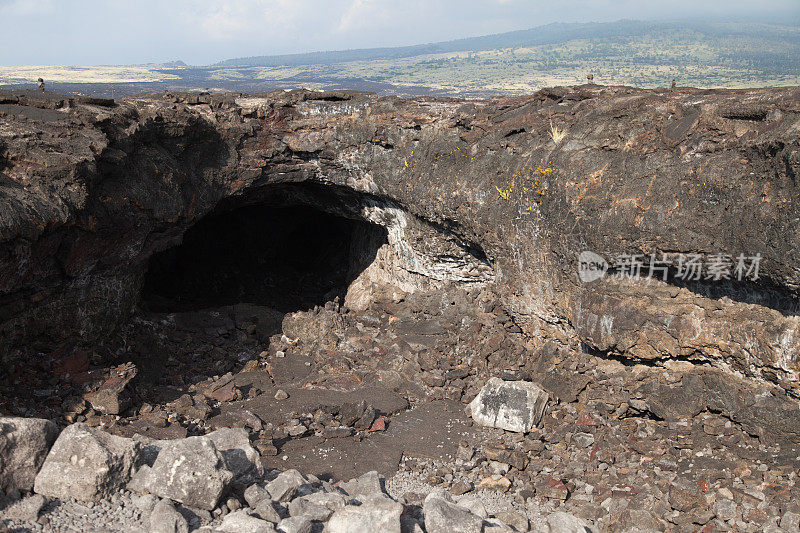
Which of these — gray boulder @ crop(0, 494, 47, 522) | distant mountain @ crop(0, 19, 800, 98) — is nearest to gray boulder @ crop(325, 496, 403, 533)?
gray boulder @ crop(0, 494, 47, 522)

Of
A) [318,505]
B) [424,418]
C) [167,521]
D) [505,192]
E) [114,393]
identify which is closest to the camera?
[167,521]

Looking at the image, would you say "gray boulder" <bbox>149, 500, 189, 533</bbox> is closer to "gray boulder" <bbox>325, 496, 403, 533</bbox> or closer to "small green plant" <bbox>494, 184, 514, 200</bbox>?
"gray boulder" <bbox>325, 496, 403, 533</bbox>

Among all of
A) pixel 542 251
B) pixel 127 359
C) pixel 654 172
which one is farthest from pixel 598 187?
pixel 127 359

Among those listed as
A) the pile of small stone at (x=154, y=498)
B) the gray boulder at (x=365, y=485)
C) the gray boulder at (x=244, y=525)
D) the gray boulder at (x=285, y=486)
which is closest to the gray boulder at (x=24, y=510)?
the pile of small stone at (x=154, y=498)

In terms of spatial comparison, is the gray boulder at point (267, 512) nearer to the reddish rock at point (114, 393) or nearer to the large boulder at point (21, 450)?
the large boulder at point (21, 450)

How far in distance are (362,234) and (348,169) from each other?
2.68 metres

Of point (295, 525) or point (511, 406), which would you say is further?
point (511, 406)

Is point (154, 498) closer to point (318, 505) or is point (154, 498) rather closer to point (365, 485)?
point (318, 505)

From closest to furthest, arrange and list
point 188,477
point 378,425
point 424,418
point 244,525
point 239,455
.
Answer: point 244,525 < point 188,477 < point 239,455 < point 378,425 < point 424,418

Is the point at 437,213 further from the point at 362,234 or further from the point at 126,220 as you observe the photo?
the point at 126,220

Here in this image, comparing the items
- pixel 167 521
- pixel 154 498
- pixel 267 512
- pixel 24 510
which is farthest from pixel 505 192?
pixel 24 510

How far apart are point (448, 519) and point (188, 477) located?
2.35 metres

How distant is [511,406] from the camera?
8.21 metres

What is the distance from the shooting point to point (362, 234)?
1345 cm
